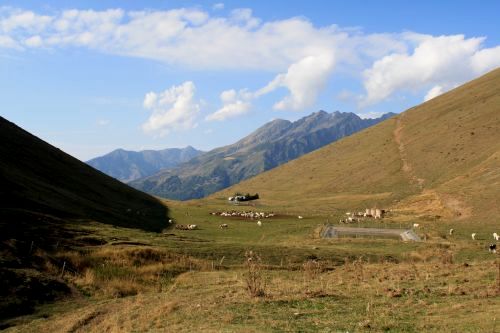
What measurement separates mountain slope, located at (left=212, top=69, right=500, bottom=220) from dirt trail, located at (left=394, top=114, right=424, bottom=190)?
15.6 inches

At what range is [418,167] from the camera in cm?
13162

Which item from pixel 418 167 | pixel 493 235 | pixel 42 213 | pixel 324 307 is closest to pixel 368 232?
pixel 493 235

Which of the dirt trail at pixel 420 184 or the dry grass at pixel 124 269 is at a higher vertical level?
the dirt trail at pixel 420 184

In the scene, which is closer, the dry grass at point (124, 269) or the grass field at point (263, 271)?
the grass field at point (263, 271)

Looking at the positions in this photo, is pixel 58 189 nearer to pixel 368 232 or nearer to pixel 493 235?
pixel 368 232

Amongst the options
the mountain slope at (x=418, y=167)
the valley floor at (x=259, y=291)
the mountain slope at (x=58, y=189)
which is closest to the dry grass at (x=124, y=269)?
the valley floor at (x=259, y=291)

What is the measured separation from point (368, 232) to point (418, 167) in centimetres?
7447

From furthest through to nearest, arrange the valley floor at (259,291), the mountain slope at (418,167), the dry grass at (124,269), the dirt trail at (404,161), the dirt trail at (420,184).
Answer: the dirt trail at (404,161), the mountain slope at (418,167), the dirt trail at (420,184), the dry grass at (124,269), the valley floor at (259,291)

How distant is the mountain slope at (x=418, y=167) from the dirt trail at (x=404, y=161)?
15.6 inches

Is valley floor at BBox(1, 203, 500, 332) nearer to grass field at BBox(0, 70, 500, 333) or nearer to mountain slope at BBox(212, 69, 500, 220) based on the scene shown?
grass field at BBox(0, 70, 500, 333)

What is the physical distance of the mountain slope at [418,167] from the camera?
9231cm

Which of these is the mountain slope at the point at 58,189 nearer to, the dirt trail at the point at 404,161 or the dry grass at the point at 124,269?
the dry grass at the point at 124,269

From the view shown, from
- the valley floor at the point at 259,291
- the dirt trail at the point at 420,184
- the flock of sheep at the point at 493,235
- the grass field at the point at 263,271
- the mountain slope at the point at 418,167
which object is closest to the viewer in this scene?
the valley floor at the point at 259,291

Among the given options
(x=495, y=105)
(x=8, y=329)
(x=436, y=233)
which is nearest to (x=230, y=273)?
(x=8, y=329)
